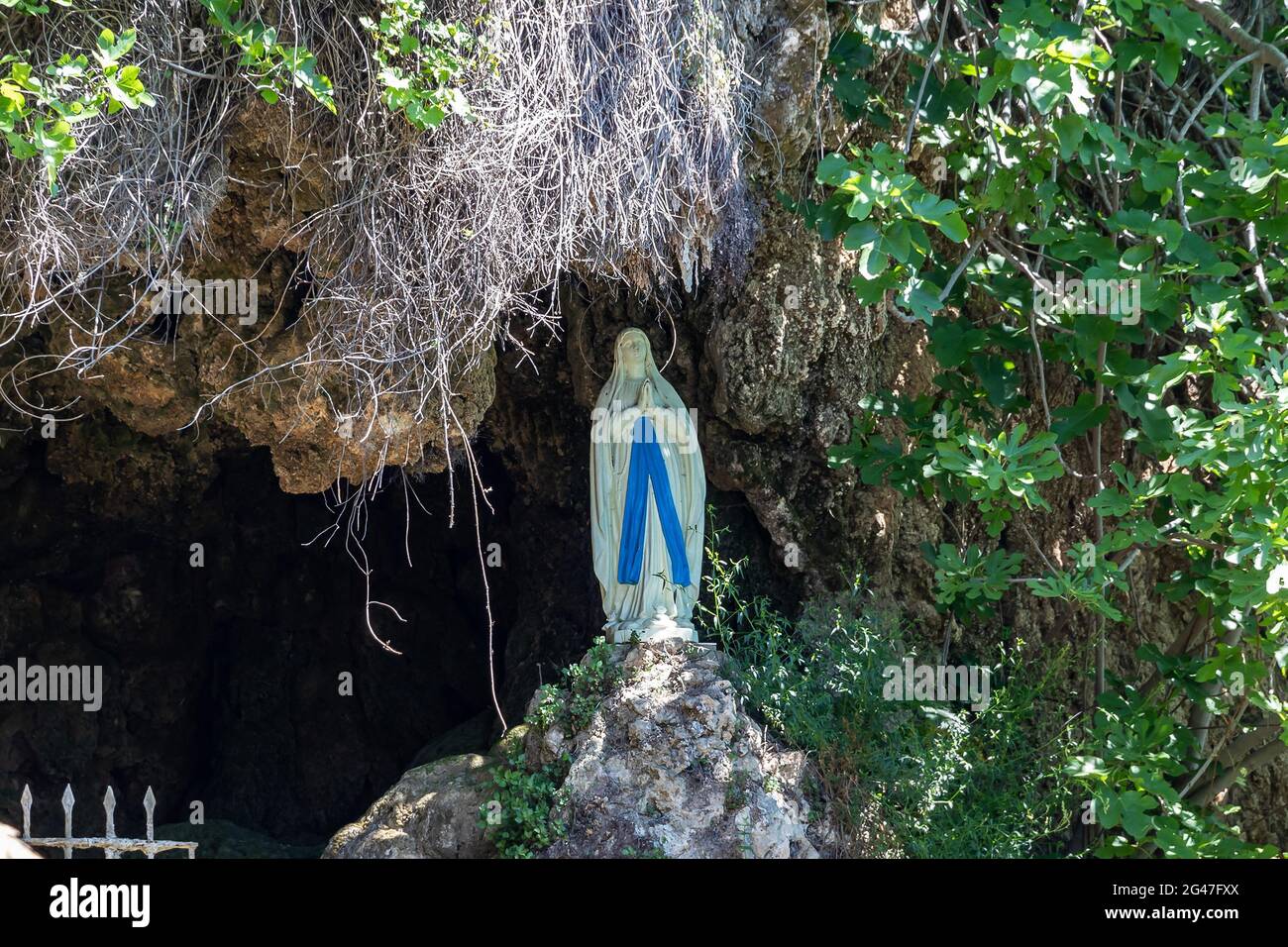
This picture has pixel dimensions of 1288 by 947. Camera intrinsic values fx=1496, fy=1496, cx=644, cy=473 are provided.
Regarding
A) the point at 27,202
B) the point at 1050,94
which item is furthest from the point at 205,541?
the point at 1050,94

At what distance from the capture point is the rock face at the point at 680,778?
17.6 ft

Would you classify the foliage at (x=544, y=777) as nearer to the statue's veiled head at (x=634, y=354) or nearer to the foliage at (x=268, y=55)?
the statue's veiled head at (x=634, y=354)

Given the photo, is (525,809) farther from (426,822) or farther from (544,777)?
(426,822)

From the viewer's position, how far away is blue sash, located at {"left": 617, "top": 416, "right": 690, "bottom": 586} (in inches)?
244

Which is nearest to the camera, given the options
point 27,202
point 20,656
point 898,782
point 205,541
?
point 27,202

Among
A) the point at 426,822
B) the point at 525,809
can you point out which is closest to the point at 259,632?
the point at 426,822

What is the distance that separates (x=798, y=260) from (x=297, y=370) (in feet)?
7.41

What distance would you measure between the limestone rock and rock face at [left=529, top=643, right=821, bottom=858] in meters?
0.32

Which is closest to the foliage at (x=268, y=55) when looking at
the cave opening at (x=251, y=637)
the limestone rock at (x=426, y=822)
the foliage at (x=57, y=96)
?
the foliage at (x=57, y=96)

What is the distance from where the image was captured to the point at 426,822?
5.68 m

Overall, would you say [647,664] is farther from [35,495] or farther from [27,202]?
[35,495]

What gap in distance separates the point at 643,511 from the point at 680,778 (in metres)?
1.22

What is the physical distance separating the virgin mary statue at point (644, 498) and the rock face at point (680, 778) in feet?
1.44

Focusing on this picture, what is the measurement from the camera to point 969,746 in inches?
235
